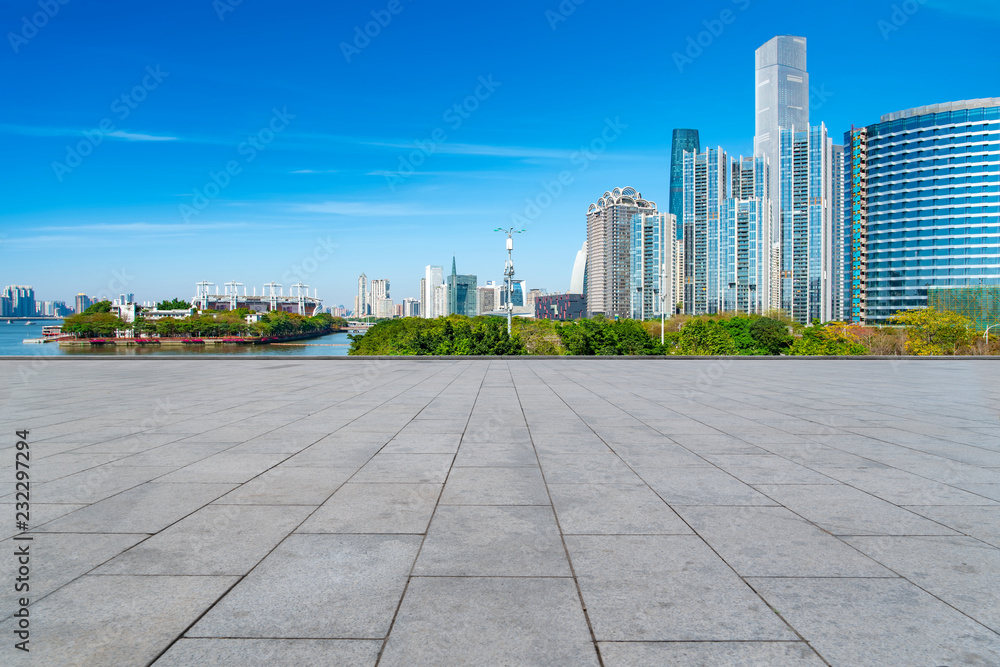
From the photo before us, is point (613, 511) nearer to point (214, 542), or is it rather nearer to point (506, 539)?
point (506, 539)


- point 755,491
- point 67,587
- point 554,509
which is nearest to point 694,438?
point 755,491

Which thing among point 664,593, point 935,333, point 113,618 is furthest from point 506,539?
point 935,333

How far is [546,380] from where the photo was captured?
56.5ft

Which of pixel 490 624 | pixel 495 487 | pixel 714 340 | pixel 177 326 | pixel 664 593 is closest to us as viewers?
pixel 490 624

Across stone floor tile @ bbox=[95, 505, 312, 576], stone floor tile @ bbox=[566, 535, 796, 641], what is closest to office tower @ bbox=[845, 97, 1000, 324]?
stone floor tile @ bbox=[566, 535, 796, 641]

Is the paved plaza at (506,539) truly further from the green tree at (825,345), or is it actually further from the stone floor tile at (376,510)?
the green tree at (825,345)

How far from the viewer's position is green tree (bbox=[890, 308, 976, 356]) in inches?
1200

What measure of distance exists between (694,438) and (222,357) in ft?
78.1

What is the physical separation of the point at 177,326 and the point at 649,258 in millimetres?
134182

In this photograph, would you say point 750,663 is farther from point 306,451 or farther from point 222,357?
point 222,357

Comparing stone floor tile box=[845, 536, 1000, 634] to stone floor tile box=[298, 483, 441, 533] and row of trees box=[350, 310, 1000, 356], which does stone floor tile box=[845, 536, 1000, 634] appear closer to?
stone floor tile box=[298, 483, 441, 533]

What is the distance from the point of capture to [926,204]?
421 ft

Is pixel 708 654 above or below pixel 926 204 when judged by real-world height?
below

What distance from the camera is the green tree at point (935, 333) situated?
100ft
